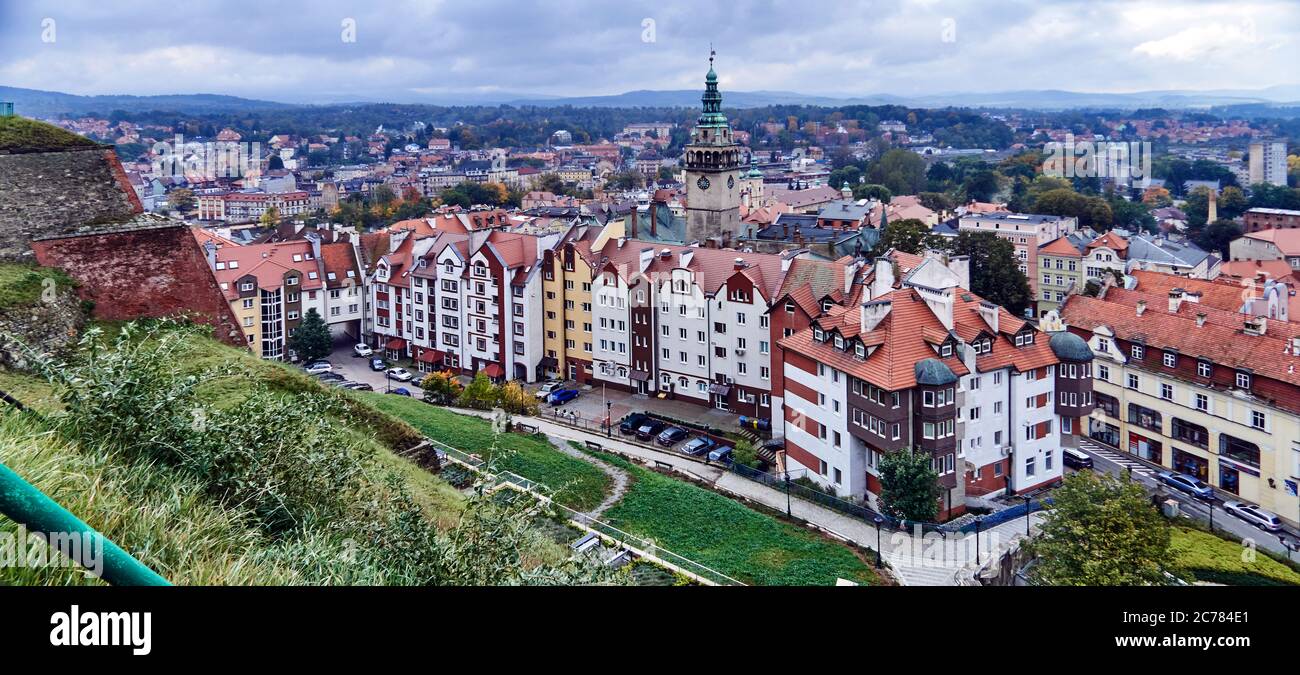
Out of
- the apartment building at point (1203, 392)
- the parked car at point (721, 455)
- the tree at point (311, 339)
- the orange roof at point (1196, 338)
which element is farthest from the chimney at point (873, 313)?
the tree at point (311, 339)

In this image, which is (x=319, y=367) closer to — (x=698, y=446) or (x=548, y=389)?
(x=548, y=389)

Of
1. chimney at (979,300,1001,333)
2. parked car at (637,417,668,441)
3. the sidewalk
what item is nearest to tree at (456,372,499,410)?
the sidewalk

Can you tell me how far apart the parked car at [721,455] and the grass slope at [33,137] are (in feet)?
25.3

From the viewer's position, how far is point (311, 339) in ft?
55.2

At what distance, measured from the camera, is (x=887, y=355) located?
9617 millimetres

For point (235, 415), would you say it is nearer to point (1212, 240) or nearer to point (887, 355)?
point (887, 355)

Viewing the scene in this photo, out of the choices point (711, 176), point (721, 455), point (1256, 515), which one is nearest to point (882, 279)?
point (721, 455)

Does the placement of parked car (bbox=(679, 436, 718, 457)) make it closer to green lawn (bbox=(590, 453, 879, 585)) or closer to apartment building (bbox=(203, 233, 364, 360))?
green lawn (bbox=(590, 453, 879, 585))

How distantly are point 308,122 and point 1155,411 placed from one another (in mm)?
52130

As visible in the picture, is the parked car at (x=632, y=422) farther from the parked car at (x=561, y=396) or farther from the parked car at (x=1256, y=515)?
the parked car at (x=1256, y=515)

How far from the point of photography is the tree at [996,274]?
19.5 m

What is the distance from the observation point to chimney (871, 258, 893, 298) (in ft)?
38.7
